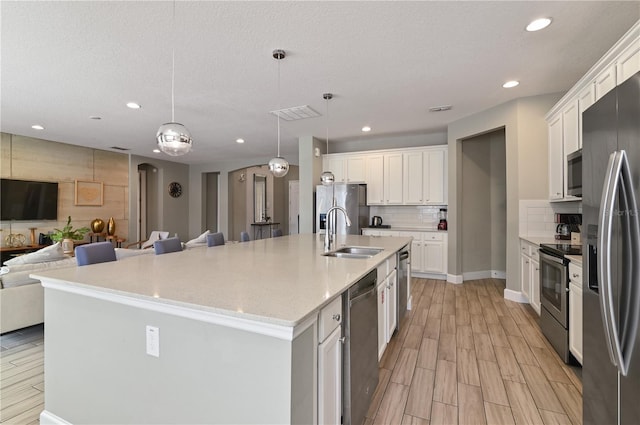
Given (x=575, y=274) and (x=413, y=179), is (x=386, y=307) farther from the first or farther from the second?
(x=413, y=179)

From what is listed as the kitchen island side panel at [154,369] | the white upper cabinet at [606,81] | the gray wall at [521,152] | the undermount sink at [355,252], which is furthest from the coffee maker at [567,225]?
the kitchen island side panel at [154,369]

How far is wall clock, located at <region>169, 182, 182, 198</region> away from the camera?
8680 mm

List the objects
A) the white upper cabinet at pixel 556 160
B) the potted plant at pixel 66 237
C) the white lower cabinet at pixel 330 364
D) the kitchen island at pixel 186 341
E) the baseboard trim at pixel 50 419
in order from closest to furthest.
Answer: the kitchen island at pixel 186 341, the white lower cabinet at pixel 330 364, the baseboard trim at pixel 50 419, the white upper cabinet at pixel 556 160, the potted plant at pixel 66 237

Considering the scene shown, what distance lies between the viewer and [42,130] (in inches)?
208

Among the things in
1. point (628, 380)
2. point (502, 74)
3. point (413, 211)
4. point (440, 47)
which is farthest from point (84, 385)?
point (413, 211)

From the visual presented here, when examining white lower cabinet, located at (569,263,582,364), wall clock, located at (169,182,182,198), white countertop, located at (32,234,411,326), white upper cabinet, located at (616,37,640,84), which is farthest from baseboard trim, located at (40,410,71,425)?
wall clock, located at (169,182,182,198)

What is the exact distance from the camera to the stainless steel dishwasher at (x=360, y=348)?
151cm

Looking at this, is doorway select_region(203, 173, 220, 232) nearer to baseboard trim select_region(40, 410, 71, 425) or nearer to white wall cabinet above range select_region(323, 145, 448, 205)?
white wall cabinet above range select_region(323, 145, 448, 205)

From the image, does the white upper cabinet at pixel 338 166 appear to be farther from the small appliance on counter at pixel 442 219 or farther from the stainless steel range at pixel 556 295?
the stainless steel range at pixel 556 295

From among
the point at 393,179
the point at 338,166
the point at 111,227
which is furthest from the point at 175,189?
the point at 393,179

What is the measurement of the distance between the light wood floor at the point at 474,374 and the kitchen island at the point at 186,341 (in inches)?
37.7

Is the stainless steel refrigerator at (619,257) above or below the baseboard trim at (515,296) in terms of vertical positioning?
above

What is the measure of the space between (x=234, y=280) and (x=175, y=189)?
8262 millimetres

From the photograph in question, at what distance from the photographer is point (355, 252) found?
292cm
